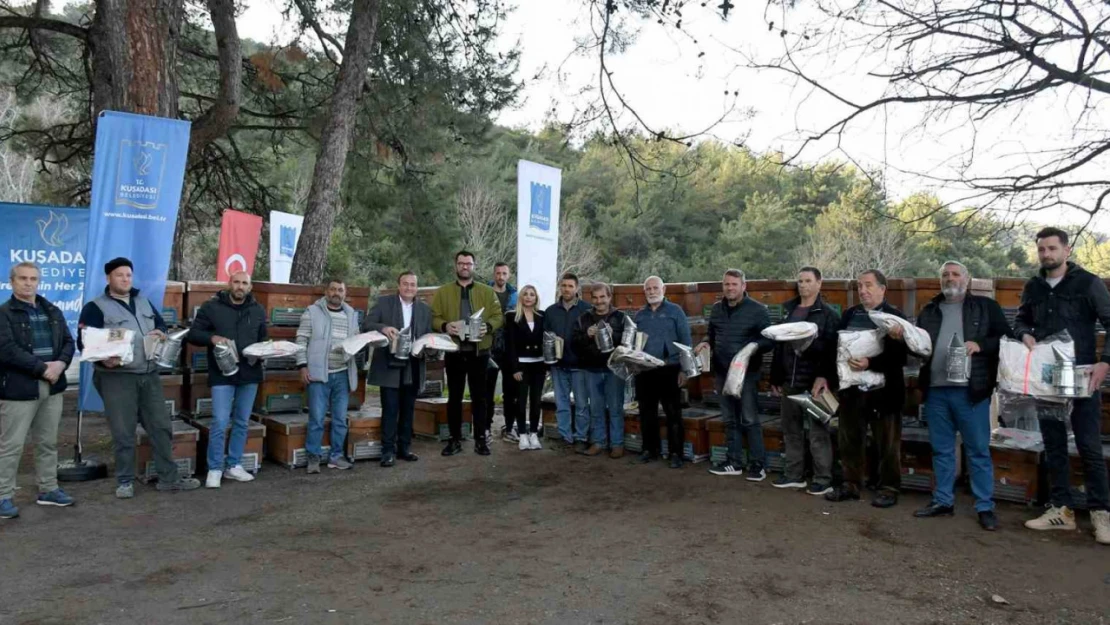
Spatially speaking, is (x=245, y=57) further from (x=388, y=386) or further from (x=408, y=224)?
(x=388, y=386)

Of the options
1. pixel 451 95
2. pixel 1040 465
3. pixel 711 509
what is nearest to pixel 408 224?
pixel 451 95

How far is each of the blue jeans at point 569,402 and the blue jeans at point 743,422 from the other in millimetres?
1573

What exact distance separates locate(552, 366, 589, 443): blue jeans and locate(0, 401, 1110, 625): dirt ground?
58.9 inches

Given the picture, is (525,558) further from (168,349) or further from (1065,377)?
(1065,377)

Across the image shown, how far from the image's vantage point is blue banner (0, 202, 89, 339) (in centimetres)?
907

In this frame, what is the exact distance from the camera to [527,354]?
27.9 ft

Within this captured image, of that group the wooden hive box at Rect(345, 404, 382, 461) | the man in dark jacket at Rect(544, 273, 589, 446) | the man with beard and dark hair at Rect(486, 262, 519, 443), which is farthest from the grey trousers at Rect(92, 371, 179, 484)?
the man in dark jacket at Rect(544, 273, 589, 446)

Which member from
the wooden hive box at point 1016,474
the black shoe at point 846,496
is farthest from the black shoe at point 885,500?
the wooden hive box at point 1016,474

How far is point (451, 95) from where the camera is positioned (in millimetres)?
12945

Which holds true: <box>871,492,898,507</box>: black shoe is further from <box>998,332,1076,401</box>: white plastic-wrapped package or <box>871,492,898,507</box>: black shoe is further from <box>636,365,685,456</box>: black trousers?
<box>636,365,685,456</box>: black trousers

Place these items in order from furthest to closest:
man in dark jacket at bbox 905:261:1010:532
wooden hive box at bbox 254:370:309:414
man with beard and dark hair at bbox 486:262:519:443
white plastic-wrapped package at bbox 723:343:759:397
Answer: man with beard and dark hair at bbox 486:262:519:443, wooden hive box at bbox 254:370:309:414, white plastic-wrapped package at bbox 723:343:759:397, man in dark jacket at bbox 905:261:1010:532

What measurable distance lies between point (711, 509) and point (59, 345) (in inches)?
207

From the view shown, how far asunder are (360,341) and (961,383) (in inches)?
199

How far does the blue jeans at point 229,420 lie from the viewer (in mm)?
6820
